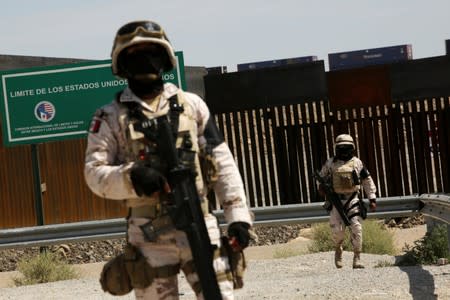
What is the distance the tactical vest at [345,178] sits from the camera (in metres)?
16.1

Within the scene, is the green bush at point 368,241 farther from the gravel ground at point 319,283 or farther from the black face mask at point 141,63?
the black face mask at point 141,63

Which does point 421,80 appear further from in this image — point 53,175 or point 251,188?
point 53,175

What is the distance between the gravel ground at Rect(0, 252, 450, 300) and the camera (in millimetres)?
11922

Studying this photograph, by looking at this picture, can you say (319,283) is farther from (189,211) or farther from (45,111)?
(45,111)

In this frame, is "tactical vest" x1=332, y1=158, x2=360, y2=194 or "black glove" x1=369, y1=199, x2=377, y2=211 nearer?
"tactical vest" x1=332, y1=158, x2=360, y2=194

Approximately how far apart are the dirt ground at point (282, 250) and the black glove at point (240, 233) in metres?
11.8

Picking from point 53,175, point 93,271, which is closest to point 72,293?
point 93,271

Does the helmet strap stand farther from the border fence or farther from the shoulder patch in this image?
the border fence

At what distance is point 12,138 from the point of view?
70.0 feet

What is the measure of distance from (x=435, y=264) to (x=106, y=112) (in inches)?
350

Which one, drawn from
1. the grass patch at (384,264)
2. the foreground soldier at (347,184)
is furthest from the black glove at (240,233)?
the foreground soldier at (347,184)

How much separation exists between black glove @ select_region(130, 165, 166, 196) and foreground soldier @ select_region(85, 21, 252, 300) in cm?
6

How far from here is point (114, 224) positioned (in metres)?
16.9

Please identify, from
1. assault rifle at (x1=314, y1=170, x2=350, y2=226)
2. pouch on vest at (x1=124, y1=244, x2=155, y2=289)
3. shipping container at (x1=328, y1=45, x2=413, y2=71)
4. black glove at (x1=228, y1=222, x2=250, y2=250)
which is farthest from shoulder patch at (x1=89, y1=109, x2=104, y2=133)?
shipping container at (x1=328, y1=45, x2=413, y2=71)
